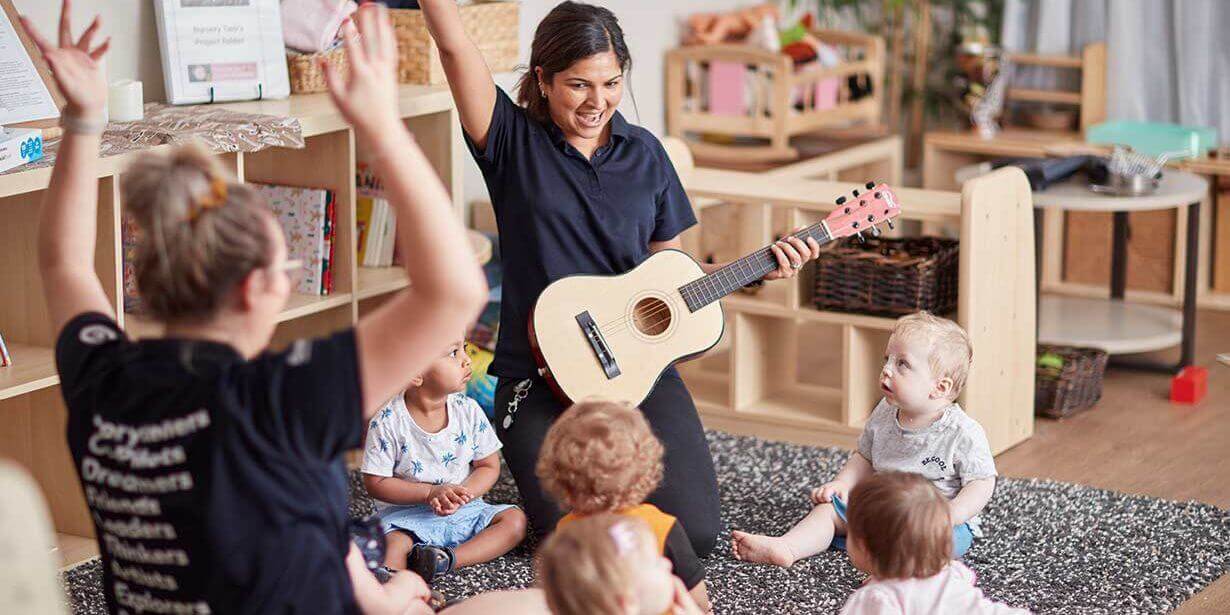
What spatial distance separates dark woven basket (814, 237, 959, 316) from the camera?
3244 millimetres

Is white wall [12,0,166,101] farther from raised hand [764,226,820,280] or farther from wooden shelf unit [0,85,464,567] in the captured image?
raised hand [764,226,820,280]

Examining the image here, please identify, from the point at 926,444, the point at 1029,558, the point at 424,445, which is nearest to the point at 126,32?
the point at 424,445

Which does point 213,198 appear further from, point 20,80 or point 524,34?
point 524,34

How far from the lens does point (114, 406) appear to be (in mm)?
1402

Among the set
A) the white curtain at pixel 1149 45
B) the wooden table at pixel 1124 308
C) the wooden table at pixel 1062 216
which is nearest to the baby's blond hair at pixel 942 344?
the wooden table at pixel 1124 308

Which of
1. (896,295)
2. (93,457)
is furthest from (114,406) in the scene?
(896,295)

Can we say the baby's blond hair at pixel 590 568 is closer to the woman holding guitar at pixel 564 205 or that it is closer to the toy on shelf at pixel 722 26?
the woman holding guitar at pixel 564 205

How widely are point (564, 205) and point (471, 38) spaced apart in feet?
2.81

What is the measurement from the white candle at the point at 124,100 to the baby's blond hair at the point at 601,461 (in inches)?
51.4

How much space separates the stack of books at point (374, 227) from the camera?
328 centimetres

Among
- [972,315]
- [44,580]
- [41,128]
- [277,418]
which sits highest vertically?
[41,128]

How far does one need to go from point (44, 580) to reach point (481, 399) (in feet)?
6.64

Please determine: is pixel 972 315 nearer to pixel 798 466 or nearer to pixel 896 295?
pixel 896 295

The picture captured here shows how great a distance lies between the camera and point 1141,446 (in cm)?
329
